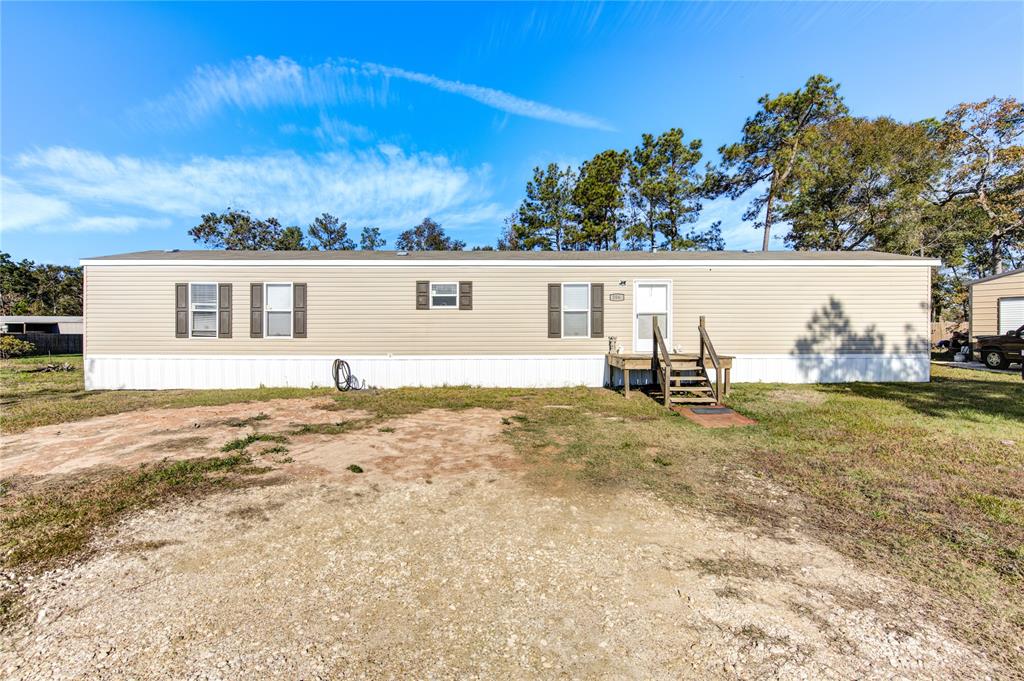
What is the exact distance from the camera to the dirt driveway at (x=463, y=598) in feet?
5.98

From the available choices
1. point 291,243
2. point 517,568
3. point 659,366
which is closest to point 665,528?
point 517,568

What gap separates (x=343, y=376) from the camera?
9.52 meters

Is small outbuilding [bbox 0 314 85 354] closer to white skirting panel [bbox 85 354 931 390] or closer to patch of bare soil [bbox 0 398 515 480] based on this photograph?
white skirting panel [bbox 85 354 931 390]

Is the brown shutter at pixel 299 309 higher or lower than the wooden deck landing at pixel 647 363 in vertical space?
higher

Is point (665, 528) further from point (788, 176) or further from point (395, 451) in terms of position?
point (788, 176)

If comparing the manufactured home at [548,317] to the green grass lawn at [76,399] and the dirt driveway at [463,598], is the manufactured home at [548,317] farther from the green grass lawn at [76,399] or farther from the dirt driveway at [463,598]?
the dirt driveway at [463,598]

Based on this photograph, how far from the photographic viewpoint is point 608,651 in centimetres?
189

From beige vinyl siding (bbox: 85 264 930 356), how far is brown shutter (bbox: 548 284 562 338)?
0.39 ft

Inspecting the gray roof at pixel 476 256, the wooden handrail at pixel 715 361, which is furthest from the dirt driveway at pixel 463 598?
the gray roof at pixel 476 256

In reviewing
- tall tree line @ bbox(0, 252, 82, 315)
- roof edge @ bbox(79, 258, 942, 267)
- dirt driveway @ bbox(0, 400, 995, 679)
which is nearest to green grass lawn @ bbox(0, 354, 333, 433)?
roof edge @ bbox(79, 258, 942, 267)

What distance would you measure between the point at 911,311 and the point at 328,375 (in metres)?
13.8

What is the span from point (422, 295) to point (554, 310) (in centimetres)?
312

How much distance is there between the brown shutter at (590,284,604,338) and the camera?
9688mm

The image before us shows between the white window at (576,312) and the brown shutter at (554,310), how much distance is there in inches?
4.6
